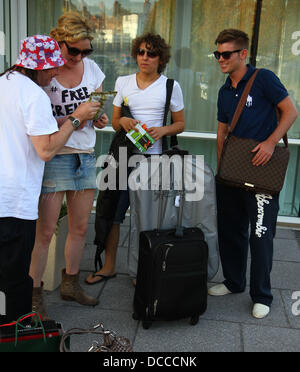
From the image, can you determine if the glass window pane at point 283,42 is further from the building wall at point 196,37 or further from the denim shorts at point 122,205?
the denim shorts at point 122,205

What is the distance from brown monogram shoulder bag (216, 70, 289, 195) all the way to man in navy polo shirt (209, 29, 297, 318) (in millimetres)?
40

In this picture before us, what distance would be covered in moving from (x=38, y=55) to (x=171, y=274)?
154 cm

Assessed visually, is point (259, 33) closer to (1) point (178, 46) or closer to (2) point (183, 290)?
(1) point (178, 46)

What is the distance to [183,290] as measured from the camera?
2.99 m

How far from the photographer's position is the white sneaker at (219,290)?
362cm

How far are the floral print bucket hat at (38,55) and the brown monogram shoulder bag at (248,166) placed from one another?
1337 mm

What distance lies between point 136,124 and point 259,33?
2.72m

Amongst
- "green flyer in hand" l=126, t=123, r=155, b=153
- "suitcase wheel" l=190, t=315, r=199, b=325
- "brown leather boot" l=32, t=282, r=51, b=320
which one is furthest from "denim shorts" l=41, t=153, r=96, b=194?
"suitcase wheel" l=190, t=315, r=199, b=325

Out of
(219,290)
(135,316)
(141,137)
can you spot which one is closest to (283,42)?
(141,137)

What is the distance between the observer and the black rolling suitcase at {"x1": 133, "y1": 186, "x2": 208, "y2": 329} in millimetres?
2916

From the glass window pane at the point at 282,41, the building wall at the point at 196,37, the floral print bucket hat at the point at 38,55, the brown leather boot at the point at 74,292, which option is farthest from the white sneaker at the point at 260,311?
the glass window pane at the point at 282,41

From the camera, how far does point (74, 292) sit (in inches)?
134
